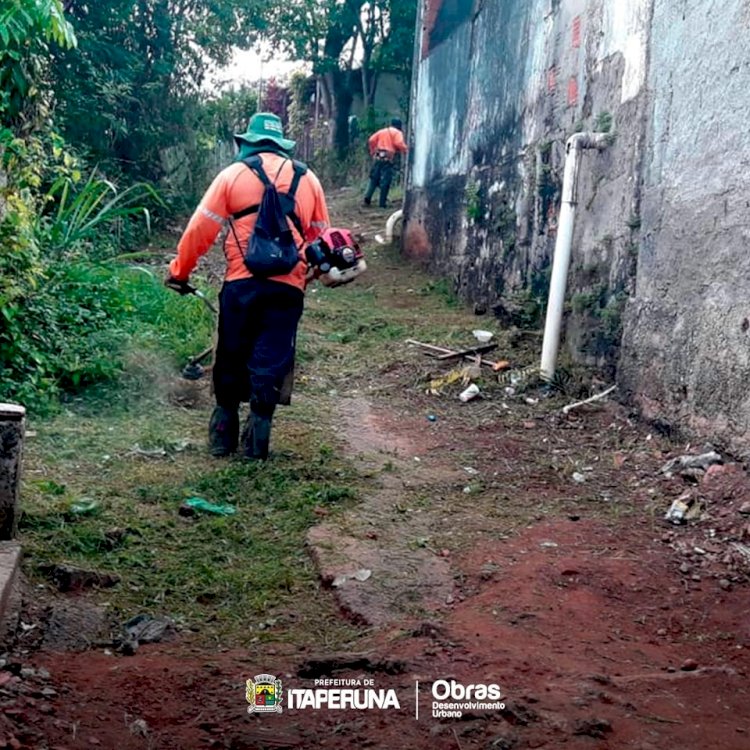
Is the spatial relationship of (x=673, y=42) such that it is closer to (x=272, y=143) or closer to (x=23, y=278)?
(x=272, y=143)

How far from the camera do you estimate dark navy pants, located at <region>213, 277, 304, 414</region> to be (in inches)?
186

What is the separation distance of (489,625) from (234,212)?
8.43ft

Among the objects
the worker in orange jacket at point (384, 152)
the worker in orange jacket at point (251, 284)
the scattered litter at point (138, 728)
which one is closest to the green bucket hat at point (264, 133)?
the worker in orange jacket at point (251, 284)

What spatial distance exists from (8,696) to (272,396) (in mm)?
2556

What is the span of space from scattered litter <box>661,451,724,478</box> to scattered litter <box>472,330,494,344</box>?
9.57ft

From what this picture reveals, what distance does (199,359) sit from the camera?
668cm

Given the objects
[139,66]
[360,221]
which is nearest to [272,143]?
[139,66]

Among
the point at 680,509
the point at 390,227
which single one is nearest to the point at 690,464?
the point at 680,509

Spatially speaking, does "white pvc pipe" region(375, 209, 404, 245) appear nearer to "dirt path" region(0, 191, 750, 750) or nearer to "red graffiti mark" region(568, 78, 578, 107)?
"red graffiti mark" region(568, 78, 578, 107)

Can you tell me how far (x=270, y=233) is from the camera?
4.67 metres

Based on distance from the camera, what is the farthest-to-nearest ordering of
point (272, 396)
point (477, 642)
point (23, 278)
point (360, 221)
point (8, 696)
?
point (360, 221), point (23, 278), point (272, 396), point (477, 642), point (8, 696)

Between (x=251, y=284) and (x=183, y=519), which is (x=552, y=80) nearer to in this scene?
(x=251, y=284)

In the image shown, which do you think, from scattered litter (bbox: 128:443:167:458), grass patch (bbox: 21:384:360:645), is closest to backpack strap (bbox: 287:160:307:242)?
grass patch (bbox: 21:384:360:645)

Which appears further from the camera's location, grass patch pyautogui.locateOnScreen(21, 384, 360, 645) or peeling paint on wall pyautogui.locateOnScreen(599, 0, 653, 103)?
peeling paint on wall pyautogui.locateOnScreen(599, 0, 653, 103)
